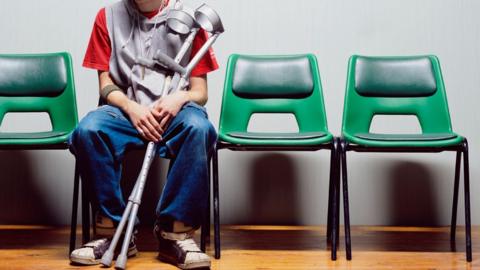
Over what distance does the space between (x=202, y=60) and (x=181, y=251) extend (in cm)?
78

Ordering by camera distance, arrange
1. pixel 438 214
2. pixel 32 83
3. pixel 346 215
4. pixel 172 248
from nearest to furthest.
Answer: pixel 172 248 < pixel 346 215 < pixel 32 83 < pixel 438 214

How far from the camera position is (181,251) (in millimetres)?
2143

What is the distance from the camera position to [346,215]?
2381mm

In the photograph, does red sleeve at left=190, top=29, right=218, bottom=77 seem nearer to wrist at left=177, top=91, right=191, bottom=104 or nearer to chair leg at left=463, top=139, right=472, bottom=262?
wrist at left=177, top=91, right=191, bottom=104

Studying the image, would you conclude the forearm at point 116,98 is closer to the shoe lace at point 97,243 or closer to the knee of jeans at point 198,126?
the knee of jeans at point 198,126

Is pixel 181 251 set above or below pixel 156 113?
below

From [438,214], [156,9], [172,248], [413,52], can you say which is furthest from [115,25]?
[438,214]

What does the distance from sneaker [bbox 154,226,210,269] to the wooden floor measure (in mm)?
40

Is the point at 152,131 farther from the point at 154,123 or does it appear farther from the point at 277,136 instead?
the point at 277,136

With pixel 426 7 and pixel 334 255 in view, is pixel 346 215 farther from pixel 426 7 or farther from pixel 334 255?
pixel 426 7

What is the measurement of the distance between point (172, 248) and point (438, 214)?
1.48 m

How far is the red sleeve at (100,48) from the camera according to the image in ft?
8.10

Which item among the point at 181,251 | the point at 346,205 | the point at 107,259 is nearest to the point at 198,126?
the point at 181,251

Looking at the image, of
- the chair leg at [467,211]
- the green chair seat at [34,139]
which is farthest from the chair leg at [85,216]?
the chair leg at [467,211]
